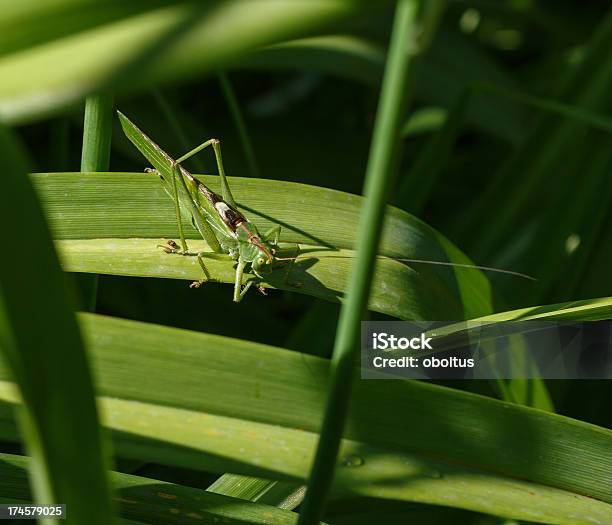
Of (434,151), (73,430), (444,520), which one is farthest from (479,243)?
(73,430)

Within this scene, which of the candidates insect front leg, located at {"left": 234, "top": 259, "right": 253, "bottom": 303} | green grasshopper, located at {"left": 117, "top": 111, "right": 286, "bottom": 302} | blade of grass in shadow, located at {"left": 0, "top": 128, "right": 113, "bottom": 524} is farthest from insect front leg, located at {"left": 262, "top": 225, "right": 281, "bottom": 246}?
blade of grass in shadow, located at {"left": 0, "top": 128, "right": 113, "bottom": 524}

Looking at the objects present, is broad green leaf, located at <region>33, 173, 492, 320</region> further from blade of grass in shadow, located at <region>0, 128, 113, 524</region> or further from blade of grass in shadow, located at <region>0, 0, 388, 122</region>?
blade of grass in shadow, located at <region>0, 0, 388, 122</region>

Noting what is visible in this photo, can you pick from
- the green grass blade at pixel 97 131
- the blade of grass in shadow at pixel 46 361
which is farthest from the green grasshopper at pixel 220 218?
the blade of grass in shadow at pixel 46 361

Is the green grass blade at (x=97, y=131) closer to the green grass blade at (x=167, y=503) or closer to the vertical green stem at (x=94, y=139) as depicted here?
the vertical green stem at (x=94, y=139)

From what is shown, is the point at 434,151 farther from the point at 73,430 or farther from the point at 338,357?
the point at 73,430

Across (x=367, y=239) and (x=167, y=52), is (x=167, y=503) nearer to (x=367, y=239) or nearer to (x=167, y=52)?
(x=367, y=239)

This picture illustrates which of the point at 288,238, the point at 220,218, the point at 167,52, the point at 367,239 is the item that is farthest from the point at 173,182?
the point at 167,52
